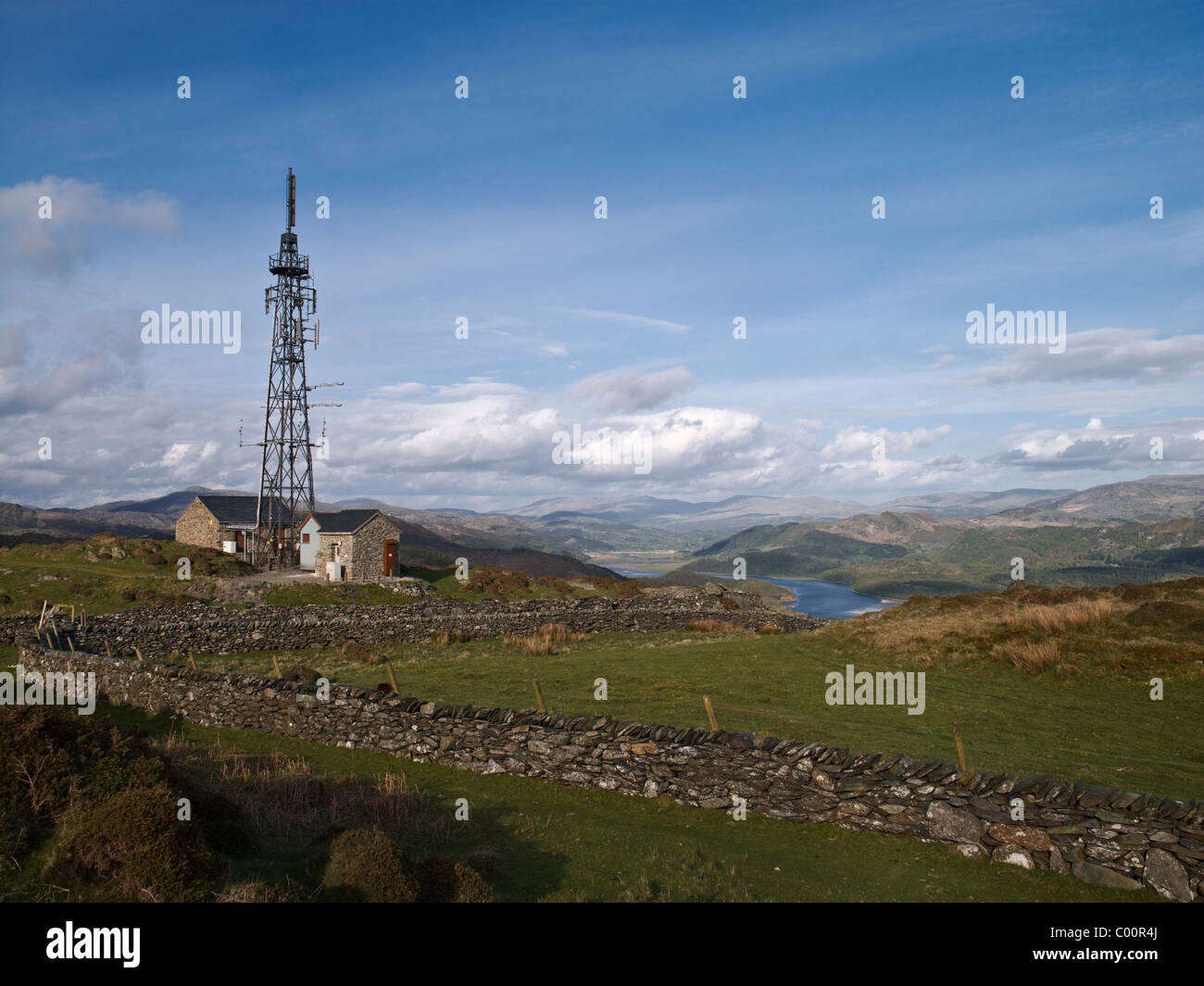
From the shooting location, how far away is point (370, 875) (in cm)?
638

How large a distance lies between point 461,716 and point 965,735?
398 inches

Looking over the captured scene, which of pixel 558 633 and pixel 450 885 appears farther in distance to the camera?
pixel 558 633

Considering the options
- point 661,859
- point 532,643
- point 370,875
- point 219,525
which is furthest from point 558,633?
point 219,525

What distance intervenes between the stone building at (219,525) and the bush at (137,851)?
5253 cm

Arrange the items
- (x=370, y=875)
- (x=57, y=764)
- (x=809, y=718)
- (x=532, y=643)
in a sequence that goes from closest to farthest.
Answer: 1. (x=370, y=875)
2. (x=57, y=764)
3. (x=809, y=718)
4. (x=532, y=643)

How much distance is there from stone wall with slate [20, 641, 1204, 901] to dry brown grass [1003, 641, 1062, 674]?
12915mm

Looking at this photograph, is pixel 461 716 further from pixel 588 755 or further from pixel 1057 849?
pixel 1057 849

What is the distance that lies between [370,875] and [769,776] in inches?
238

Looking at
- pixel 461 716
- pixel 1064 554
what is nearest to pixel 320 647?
pixel 461 716

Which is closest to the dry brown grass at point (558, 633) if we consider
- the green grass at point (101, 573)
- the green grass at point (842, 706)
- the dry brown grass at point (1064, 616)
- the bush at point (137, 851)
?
the green grass at point (842, 706)

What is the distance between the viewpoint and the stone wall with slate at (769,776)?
784 cm

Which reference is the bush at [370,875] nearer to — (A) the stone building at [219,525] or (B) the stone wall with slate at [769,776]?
(B) the stone wall with slate at [769,776]

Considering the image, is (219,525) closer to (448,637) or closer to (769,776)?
(448,637)

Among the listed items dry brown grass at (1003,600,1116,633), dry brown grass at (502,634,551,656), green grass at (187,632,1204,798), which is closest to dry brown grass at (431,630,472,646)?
green grass at (187,632,1204,798)
